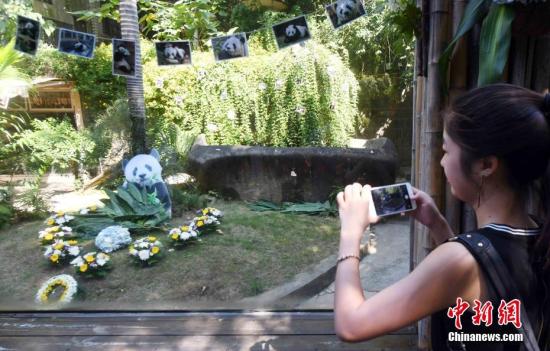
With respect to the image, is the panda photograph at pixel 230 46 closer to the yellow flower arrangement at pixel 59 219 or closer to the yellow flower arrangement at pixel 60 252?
the yellow flower arrangement at pixel 60 252

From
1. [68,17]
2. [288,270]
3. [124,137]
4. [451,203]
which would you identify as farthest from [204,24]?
Answer: [451,203]

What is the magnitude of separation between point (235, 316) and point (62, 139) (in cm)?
181

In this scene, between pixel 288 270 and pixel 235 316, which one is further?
pixel 288 270

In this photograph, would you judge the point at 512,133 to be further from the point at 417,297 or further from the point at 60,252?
the point at 60,252

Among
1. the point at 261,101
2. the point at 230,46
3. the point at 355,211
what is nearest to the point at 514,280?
the point at 355,211

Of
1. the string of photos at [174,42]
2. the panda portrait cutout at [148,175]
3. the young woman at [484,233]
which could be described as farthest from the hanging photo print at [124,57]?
the young woman at [484,233]

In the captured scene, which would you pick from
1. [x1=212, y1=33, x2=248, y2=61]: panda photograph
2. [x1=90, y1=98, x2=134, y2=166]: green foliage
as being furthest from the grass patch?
[x1=212, y1=33, x2=248, y2=61]: panda photograph

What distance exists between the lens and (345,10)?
2.09m

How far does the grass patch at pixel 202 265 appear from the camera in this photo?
8.10 feet

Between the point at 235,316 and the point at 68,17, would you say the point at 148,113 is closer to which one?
the point at 68,17

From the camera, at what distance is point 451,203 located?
4.77ft

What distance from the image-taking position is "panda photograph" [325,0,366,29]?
2066mm

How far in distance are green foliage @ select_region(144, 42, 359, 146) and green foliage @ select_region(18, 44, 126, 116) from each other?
359 mm

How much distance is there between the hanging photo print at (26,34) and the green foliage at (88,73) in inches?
13.1
